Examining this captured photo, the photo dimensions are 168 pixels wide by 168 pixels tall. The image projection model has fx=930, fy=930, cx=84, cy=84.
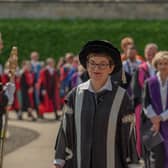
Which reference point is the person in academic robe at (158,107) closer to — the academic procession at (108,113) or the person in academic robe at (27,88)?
the academic procession at (108,113)

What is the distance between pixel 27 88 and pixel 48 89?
0.53 m

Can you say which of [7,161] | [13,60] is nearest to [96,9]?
[7,161]

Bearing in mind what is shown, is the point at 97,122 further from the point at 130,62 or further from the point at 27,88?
the point at 27,88

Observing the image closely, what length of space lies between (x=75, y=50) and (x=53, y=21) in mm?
4299

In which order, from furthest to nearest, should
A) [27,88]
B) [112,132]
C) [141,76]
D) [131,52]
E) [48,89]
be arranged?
[27,88] < [48,89] < [131,52] < [141,76] < [112,132]

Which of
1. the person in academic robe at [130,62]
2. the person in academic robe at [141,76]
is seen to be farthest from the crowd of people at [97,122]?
the person in academic robe at [130,62]

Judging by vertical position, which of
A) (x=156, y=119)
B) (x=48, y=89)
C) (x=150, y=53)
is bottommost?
(x=48, y=89)

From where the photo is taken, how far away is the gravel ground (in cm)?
1498

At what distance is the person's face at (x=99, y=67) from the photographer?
639cm

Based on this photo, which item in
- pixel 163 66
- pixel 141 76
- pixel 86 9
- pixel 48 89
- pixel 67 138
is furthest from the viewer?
pixel 86 9

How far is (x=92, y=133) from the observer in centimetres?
636

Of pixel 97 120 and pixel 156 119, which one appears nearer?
pixel 97 120

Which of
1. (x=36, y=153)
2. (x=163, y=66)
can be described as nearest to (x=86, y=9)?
(x=36, y=153)

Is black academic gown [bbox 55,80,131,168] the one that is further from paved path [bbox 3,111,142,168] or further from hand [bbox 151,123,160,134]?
paved path [bbox 3,111,142,168]
